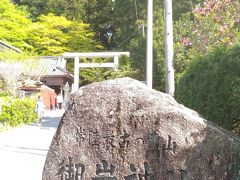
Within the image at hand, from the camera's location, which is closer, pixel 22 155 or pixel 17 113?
pixel 22 155

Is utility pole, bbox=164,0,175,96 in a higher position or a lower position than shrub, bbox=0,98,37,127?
higher

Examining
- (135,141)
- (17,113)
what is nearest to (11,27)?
(17,113)

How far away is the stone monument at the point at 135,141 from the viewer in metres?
5.16

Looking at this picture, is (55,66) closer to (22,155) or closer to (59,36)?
(59,36)

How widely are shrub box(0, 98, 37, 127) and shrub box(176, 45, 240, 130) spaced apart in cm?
1389

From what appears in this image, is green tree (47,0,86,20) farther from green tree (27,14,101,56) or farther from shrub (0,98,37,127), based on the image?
shrub (0,98,37,127)

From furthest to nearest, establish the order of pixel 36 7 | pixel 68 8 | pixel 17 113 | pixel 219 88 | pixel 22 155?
pixel 36 7 → pixel 68 8 → pixel 17 113 → pixel 22 155 → pixel 219 88

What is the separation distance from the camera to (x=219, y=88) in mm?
7551

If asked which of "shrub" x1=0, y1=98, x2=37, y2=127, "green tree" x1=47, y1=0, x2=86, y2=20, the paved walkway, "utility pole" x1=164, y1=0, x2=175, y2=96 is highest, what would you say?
"green tree" x1=47, y1=0, x2=86, y2=20

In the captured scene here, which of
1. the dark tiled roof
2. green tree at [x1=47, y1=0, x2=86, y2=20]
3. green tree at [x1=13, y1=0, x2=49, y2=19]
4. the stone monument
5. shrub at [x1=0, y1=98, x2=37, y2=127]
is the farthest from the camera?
green tree at [x1=13, y1=0, x2=49, y2=19]

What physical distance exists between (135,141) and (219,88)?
2.69 meters

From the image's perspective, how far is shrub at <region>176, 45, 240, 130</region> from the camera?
720 cm

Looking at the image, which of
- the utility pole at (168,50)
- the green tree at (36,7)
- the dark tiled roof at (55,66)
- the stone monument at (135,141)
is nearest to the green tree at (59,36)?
the dark tiled roof at (55,66)

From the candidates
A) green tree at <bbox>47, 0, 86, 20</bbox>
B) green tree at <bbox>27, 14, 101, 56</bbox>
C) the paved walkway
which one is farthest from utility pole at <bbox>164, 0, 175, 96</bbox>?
green tree at <bbox>47, 0, 86, 20</bbox>
